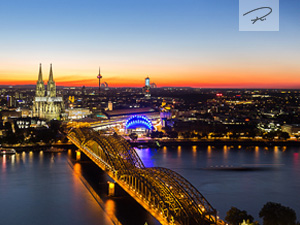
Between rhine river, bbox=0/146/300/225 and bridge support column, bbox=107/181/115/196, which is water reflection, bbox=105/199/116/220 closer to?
rhine river, bbox=0/146/300/225

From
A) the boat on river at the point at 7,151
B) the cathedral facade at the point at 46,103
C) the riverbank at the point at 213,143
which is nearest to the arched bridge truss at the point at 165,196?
the boat on river at the point at 7,151

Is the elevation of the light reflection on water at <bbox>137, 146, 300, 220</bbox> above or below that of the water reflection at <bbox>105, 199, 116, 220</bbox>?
below

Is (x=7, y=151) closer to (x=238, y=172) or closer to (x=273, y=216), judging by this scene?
(x=238, y=172)

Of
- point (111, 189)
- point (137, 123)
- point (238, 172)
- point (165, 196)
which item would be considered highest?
point (165, 196)

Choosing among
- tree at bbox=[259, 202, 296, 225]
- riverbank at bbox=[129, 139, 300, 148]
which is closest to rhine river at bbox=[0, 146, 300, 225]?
tree at bbox=[259, 202, 296, 225]

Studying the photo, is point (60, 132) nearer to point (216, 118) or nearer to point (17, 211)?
point (216, 118)

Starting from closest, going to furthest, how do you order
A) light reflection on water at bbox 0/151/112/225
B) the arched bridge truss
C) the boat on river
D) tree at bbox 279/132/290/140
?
1. the arched bridge truss
2. light reflection on water at bbox 0/151/112/225
3. the boat on river
4. tree at bbox 279/132/290/140

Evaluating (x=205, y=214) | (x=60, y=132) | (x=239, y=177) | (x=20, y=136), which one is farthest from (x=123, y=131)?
(x=205, y=214)

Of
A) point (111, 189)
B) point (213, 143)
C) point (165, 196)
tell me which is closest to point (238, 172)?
point (111, 189)
